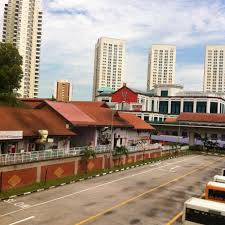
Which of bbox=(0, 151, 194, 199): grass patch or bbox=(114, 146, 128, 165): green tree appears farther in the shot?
bbox=(114, 146, 128, 165): green tree

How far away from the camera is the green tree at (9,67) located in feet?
189

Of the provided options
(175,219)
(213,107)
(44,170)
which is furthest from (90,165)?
(213,107)

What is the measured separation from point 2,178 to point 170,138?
73.7 m

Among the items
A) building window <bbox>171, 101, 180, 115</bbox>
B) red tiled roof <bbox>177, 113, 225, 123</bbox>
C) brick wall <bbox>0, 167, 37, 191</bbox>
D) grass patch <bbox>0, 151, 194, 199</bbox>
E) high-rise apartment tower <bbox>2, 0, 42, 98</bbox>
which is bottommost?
grass patch <bbox>0, 151, 194, 199</bbox>

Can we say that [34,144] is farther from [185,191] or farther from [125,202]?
[185,191]

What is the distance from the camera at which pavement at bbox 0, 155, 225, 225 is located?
24112 mm

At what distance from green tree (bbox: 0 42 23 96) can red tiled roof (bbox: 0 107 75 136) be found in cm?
1326

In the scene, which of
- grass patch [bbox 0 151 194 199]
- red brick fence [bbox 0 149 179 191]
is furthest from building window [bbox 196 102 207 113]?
red brick fence [bbox 0 149 179 191]

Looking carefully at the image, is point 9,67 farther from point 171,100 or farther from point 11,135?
point 171,100

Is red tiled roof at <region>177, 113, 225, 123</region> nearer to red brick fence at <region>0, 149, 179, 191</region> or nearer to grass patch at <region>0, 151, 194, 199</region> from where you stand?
grass patch at <region>0, 151, 194, 199</region>

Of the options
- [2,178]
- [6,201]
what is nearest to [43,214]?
[6,201]

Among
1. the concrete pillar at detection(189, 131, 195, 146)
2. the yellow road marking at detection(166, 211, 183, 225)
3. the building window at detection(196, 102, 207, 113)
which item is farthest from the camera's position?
the building window at detection(196, 102, 207, 113)

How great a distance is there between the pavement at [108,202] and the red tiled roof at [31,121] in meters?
7.54

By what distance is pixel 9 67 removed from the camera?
58656 millimetres
